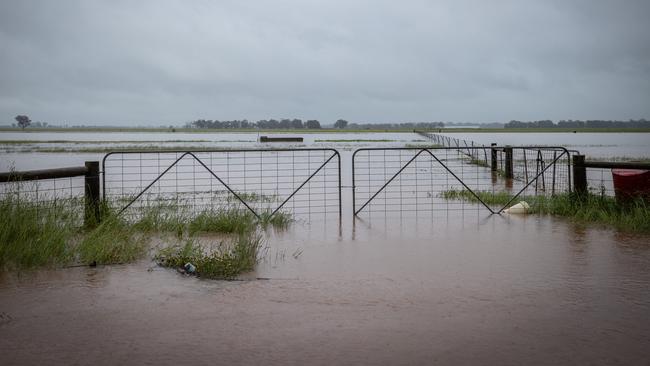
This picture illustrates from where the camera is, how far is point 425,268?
8234 millimetres

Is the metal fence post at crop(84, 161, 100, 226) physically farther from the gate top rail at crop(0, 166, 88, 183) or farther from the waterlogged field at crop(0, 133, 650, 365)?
the waterlogged field at crop(0, 133, 650, 365)

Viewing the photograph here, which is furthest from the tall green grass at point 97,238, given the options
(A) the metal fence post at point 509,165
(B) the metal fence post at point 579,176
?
(A) the metal fence post at point 509,165

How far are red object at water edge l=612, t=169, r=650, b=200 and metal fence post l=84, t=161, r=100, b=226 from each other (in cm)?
1003

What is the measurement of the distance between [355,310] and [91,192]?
7.09 m

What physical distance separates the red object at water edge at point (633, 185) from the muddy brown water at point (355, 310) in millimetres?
2753

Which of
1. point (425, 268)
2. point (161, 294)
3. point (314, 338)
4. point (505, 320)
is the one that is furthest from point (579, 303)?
point (161, 294)

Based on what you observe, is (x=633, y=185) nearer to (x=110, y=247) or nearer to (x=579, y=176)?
(x=579, y=176)

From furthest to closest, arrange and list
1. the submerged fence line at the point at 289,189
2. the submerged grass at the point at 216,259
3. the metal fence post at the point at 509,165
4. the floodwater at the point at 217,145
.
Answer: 1. the floodwater at the point at 217,145
2. the metal fence post at the point at 509,165
3. the submerged fence line at the point at 289,189
4. the submerged grass at the point at 216,259

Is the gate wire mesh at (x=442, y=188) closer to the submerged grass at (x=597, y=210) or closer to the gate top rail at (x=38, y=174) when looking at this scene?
the submerged grass at (x=597, y=210)

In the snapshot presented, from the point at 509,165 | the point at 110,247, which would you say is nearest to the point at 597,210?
the point at 110,247

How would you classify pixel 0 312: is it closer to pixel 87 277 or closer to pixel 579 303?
pixel 87 277

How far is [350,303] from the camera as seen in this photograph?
654 cm

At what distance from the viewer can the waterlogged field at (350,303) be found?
202 inches

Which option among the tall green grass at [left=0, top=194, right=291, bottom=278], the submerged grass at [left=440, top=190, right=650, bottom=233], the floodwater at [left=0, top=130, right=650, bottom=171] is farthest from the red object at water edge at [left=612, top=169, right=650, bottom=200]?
the floodwater at [left=0, top=130, right=650, bottom=171]
